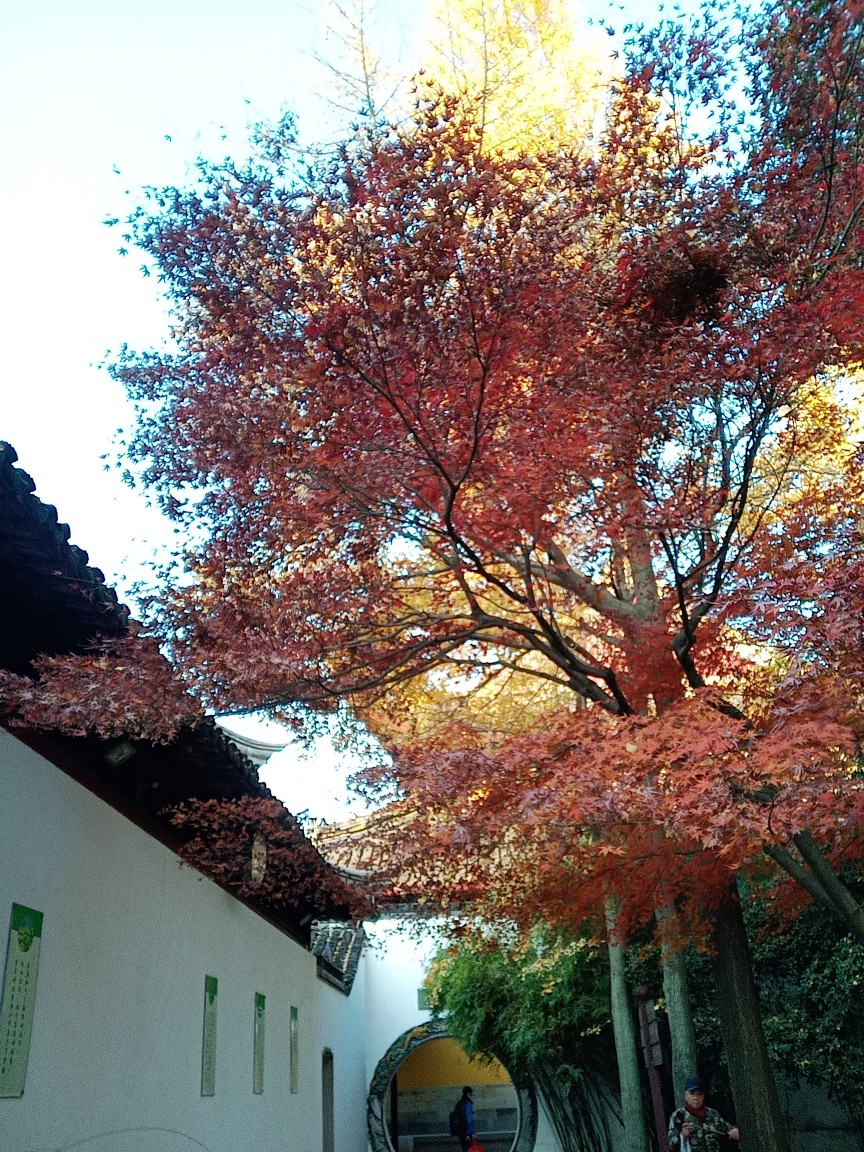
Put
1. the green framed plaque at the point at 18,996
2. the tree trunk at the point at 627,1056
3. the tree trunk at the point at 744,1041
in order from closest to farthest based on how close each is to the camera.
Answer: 1. the green framed plaque at the point at 18,996
2. the tree trunk at the point at 744,1041
3. the tree trunk at the point at 627,1056

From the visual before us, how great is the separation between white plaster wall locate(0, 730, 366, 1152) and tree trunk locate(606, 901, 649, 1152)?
4.14 meters

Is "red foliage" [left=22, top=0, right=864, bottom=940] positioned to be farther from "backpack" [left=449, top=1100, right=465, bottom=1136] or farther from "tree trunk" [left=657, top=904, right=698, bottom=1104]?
"backpack" [left=449, top=1100, right=465, bottom=1136]

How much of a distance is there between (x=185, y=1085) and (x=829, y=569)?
22.1 ft

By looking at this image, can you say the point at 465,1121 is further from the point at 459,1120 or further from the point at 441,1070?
the point at 441,1070

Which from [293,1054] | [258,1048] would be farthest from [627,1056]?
[293,1054]

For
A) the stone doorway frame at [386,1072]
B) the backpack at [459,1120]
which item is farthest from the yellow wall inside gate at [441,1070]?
the stone doorway frame at [386,1072]

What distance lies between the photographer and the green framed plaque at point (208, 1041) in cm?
973

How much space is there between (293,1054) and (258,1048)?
7.71 ft

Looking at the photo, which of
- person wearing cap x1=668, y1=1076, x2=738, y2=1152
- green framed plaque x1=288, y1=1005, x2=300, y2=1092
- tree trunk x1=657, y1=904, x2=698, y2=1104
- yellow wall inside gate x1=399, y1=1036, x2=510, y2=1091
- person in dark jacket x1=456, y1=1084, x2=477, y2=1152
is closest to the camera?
person wearing cap x1=668, y1=1076, x2=738, y2=1152

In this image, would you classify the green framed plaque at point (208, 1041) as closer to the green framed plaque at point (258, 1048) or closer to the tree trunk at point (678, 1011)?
the green framed plaque at point (258, 1048)

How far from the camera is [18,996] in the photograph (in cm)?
609

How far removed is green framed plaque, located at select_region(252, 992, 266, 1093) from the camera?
11797 millimetres

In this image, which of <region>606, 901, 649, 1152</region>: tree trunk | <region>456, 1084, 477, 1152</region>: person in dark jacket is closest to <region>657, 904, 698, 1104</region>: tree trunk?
<region>606, 901, 649, 1152</region>: tree trunk

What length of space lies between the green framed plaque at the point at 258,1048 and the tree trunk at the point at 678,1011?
178 inches
